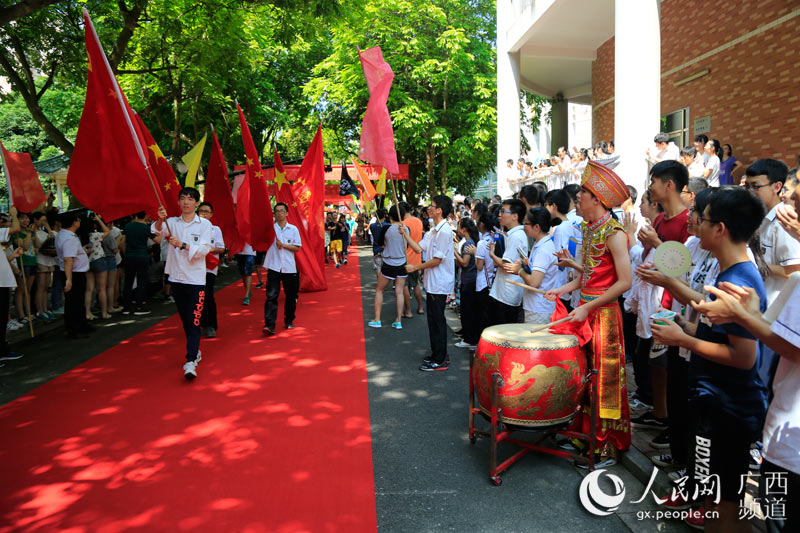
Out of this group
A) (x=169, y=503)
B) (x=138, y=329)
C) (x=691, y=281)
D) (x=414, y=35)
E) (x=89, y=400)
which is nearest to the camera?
(x=691, y=281)

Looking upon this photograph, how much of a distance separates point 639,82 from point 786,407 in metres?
7.67

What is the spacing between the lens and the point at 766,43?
9430 mm

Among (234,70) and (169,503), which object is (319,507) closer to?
(169,503)

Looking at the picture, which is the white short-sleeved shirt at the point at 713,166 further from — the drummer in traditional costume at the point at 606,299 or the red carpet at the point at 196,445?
the red carpet at the point at 196,445

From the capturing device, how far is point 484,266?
668 cm

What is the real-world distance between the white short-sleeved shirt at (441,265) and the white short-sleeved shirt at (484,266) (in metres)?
0.43

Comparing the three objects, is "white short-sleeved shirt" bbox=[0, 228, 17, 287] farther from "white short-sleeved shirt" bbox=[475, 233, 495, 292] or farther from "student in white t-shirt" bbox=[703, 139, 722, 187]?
"student in white t-shirt" bbox=[703, 139, 722, 187]

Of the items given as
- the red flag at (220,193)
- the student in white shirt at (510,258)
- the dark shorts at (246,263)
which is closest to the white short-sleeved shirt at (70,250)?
the red flag at (220,193)

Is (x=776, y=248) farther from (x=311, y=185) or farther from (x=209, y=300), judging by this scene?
(x=311, y=185)

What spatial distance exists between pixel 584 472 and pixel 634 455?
374mm

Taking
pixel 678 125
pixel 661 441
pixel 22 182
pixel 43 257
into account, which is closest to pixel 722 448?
pixel 661 441

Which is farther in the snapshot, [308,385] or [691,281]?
[308,385]

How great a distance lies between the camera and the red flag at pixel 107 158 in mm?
5152

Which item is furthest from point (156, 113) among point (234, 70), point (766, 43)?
point (766, 43)
